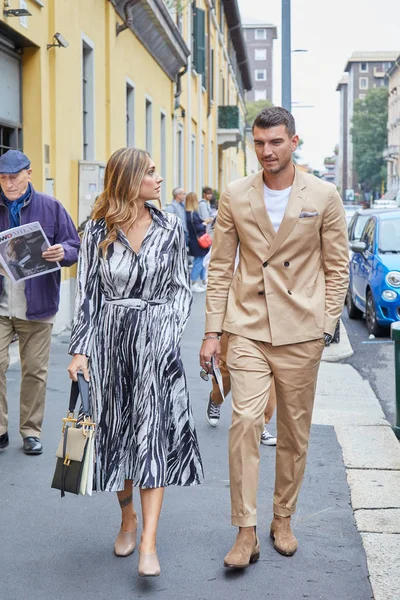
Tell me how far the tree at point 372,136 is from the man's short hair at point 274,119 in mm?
117121

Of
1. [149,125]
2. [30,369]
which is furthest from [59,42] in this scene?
[149,125]

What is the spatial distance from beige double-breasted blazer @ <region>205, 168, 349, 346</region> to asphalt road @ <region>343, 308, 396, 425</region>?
367 centimetres

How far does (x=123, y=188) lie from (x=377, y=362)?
7.52 meters

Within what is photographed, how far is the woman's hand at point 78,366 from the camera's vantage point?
4.17 meters

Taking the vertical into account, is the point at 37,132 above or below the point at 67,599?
above

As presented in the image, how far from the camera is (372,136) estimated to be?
120 meters

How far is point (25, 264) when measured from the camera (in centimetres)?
592

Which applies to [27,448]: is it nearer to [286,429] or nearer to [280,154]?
[286,429]

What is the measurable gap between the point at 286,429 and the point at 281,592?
0.80 m

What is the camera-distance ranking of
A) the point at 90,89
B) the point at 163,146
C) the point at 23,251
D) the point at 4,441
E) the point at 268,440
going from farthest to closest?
the point at 163,146 → the point at 90,89 → the point at 268,440 → the point at 4,441 → the point at 23,251

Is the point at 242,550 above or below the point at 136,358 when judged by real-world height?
below

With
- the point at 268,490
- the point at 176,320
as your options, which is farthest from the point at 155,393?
the point at 268,490

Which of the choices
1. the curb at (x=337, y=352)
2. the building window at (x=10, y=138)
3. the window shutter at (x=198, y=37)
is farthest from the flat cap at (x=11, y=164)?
the window shutter at (x=198, y=37)

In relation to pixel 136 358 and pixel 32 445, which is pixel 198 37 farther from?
pixel 136 358
